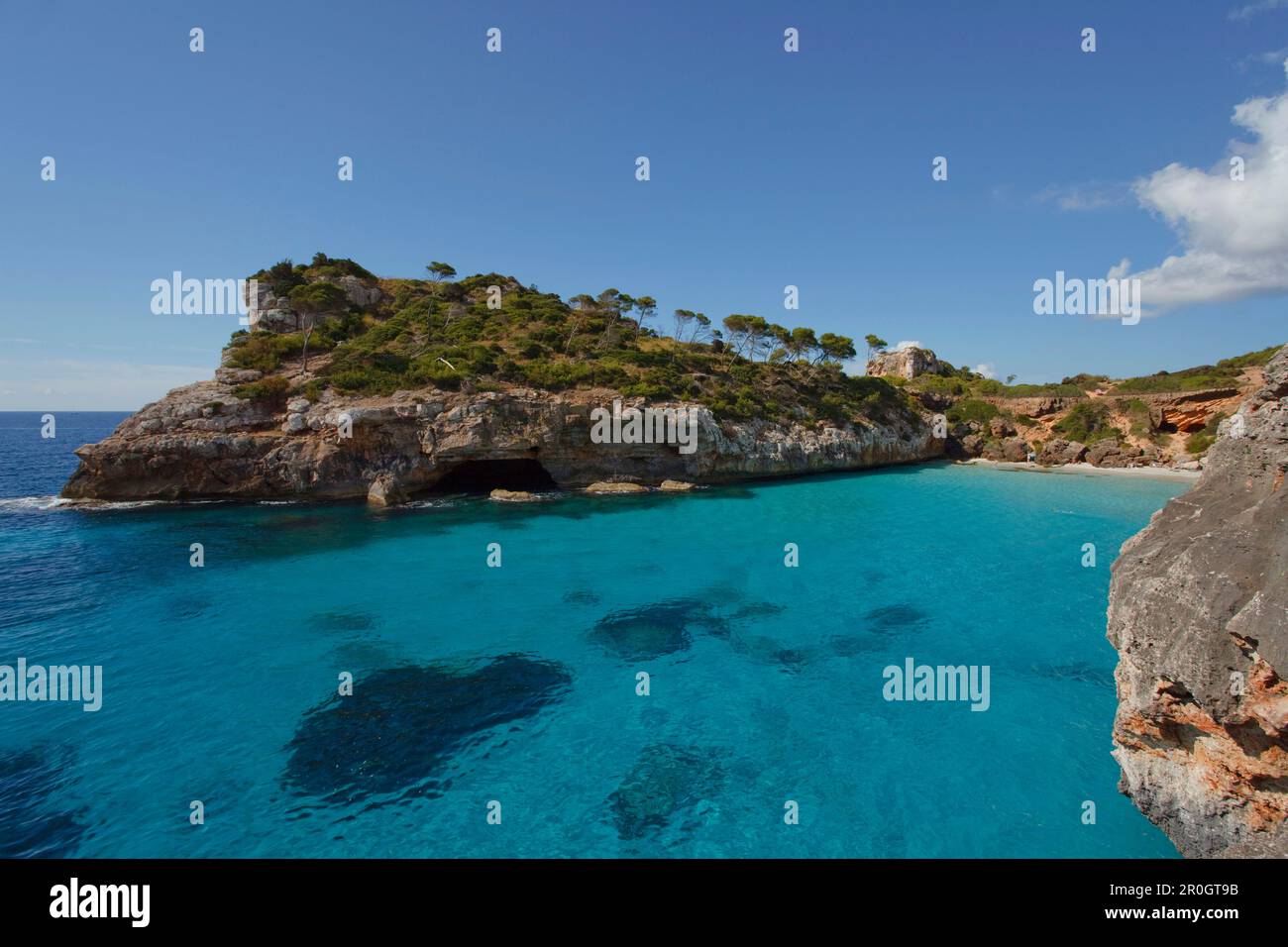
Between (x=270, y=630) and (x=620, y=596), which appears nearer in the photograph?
(x=270, y=630)

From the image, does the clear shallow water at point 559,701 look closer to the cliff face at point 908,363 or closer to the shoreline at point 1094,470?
the shoreline at point 1094,470

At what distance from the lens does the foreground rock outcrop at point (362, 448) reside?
113ft

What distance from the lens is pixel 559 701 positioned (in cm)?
1280

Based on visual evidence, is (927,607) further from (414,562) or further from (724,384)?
(724,384)

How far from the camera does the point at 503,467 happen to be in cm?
→ 4506

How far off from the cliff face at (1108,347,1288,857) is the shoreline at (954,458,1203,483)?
160 feet

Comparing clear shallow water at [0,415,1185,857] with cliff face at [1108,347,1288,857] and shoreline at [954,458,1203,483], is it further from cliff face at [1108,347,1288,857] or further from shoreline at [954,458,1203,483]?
shoreline at [954,458,1203,483]

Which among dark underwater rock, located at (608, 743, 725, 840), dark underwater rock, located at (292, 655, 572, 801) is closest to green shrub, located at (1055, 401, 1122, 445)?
dark underwater rock, located at (608, 743, 725, 840)

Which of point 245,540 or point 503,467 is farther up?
point 503,467

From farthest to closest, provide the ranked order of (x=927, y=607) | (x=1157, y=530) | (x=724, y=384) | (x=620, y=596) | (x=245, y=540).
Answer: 1. (x=724, y=384)
2. (x=245, y=540)
3. (x=620, y=596)
4. (x=927, y=607)
5. (x=1157, y=530)

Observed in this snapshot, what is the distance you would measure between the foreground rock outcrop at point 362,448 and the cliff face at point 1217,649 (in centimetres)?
3524

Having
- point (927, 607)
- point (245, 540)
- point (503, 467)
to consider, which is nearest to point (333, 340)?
point (503, 467)

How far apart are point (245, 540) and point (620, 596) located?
803 inches
